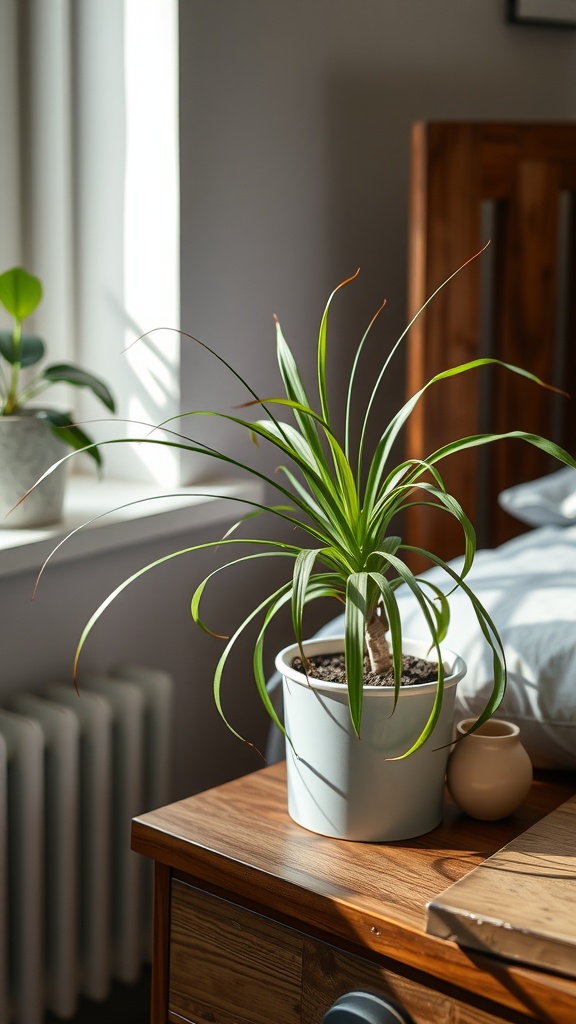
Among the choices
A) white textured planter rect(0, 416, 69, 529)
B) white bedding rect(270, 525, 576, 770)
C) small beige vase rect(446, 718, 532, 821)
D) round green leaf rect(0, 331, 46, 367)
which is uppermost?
round green leaf rect(0, 331, 46, 367)

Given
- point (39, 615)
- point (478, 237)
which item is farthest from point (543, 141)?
point (39, 615)

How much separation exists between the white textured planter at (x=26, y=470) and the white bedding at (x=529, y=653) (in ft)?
1.20

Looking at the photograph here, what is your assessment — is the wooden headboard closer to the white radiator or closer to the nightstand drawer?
the white radiator

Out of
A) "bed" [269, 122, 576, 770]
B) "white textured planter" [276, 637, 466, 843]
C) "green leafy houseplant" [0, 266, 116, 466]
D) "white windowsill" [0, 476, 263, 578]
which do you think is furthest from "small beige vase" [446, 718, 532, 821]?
"green leafy houseplant" [0, 266, 116, 466]

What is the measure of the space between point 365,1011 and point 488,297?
151 cm

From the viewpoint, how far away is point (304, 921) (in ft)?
2.97

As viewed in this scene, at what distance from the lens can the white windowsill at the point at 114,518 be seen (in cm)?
131

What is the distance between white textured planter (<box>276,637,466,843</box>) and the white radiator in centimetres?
43

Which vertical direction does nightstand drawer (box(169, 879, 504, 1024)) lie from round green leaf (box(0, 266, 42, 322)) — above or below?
below

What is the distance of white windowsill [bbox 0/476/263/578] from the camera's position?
1.31m

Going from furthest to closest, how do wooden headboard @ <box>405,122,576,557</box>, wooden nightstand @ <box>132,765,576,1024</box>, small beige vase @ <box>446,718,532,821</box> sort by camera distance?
wooden headboard @ <box>405,122,576,557</box>, small beige vase @ <box>446,718,532,821</box>, wooden nightstand @ <box>132,765,576,1024</box>

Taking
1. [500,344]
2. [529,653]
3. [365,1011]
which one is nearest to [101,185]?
[500,344]

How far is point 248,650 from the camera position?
68.4 inches

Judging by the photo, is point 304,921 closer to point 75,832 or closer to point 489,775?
point 489,775
